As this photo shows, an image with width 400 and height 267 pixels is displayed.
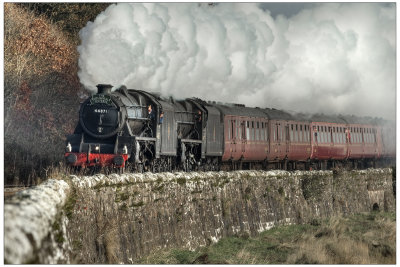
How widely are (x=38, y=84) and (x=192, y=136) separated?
11968 millimetres

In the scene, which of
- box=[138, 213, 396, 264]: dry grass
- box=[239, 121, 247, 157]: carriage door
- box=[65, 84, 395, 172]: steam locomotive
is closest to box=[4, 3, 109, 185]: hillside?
box=[65, 84, 395, 172]: steam locomotive

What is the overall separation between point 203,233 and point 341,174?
386 inches

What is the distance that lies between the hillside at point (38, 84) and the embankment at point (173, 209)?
30.1ft

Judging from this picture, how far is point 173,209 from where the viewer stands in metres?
13.7

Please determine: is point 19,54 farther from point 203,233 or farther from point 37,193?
point 37,193

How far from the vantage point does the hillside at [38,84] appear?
24938 mm

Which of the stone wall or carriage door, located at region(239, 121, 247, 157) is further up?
carriage door, located at region(239, 121, 247, 157)

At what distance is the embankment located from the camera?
8.78m

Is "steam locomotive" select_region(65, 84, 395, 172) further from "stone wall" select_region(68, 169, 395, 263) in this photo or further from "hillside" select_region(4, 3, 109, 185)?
"hillside" select_region(4, 3, 109, 185)

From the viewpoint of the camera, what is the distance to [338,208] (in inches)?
878

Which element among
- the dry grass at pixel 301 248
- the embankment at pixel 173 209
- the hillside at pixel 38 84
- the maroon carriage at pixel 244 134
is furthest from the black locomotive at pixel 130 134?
the hillside at pixel 38 84

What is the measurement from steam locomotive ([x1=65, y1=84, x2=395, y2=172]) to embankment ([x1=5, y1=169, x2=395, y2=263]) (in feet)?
8.77

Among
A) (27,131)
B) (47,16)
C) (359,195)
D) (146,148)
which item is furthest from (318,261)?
(47,16)

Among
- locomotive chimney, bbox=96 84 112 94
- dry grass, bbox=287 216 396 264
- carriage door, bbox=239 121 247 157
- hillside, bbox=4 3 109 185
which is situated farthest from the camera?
hillside, bbox=4 3 109 185
